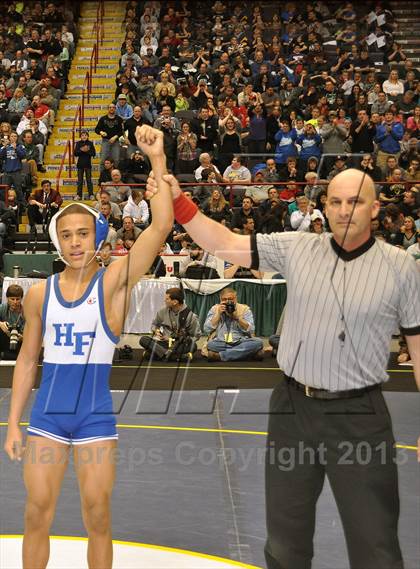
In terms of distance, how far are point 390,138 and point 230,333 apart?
23.5ft

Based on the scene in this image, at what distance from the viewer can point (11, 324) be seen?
12.9m

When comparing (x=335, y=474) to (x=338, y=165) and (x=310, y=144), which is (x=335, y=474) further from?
(x=310, y=144)

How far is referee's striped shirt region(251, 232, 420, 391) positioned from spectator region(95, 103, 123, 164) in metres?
15.5

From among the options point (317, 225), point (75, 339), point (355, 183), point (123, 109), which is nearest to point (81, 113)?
point (123, 109)

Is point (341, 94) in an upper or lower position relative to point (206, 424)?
upper

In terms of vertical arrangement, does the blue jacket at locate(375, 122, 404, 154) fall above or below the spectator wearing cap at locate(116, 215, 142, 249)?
above

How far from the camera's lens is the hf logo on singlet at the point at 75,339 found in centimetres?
438

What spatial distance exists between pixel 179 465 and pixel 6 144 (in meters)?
12.7

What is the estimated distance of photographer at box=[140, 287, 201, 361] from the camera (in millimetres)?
12984

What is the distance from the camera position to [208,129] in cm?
1892

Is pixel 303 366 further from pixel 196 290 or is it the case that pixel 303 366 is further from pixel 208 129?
pixel 208 129

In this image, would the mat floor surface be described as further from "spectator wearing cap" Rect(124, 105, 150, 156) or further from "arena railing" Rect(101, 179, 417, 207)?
"spectator wearing cap" Rect(124, 105, 150, 156)

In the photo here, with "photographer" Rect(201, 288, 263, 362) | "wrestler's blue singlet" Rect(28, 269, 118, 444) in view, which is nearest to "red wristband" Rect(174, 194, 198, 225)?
"wrestler's blue singlet" Rect(28, 269, 118, 444)

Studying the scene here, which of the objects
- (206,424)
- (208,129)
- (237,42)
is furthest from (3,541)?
→ (237,42)
